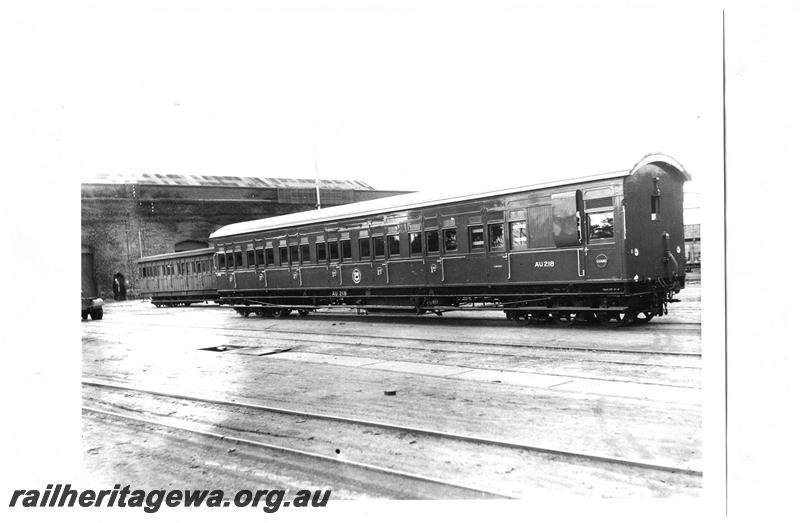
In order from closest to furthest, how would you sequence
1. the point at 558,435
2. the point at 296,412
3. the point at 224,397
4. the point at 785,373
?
the point at 785,373 < the point at 558,435 < the point at 296,412 < the point at 224,397

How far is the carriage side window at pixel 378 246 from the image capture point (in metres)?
14.2

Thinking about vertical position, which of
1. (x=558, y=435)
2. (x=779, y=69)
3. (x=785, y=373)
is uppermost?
(x=779, y=69)

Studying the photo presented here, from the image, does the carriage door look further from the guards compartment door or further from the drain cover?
the drain cover

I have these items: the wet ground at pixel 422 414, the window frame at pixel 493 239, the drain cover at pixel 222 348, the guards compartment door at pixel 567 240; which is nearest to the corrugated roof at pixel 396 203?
the guards compartment door at pixel 567 240

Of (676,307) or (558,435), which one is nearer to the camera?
(558,435)

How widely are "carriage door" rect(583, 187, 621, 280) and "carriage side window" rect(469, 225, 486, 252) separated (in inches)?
90.8

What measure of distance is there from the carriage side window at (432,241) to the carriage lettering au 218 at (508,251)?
0.03 meters

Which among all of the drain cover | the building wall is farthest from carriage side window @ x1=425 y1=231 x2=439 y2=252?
the drain cover

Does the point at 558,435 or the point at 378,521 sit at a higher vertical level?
the point at 558,435

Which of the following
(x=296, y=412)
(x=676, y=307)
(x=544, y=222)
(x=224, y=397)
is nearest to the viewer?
(x=296, y=412)

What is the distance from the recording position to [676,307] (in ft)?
44.1

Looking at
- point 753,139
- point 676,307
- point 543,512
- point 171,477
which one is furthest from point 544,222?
point 171,477

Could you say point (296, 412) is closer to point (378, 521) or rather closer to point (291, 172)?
point (378, 521)

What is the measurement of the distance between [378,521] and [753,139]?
447 cm
